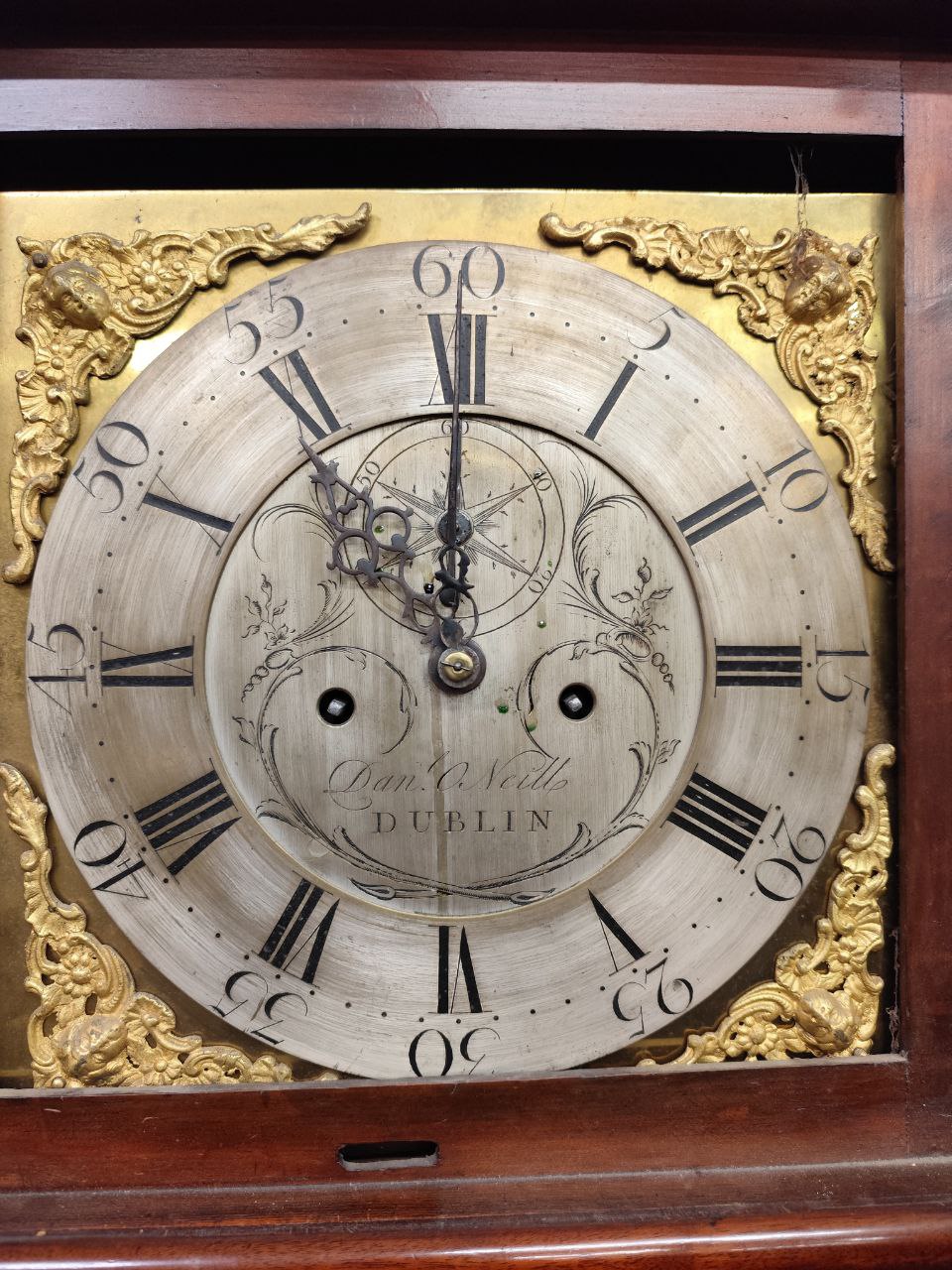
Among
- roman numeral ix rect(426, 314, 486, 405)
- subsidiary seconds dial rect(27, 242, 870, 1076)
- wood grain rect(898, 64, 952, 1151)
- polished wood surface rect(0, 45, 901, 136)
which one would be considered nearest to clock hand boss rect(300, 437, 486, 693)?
subsidiary seconds dial rect(27, 242, 870, 1076)

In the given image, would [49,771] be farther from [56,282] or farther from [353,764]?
[56,282]

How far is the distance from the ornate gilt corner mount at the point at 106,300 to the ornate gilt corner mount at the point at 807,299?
0.32 m

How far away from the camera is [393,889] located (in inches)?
41.0

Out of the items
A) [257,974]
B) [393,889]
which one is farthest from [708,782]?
[257,974]

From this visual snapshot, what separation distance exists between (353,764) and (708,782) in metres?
0.39

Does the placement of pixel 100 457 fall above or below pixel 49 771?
above

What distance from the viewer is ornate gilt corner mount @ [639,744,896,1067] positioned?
1.05 metres

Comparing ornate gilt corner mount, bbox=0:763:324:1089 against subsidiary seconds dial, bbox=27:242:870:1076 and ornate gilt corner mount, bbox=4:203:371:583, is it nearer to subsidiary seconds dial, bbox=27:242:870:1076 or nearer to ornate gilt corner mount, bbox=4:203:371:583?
subsidiary seconds dial, bbox=27:242:870:1076

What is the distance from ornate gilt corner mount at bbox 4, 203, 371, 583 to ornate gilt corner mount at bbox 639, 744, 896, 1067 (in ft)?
2.84

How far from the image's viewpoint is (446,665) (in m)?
1.03

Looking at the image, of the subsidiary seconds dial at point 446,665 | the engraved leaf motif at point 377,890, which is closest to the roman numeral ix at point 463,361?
the subsidiary seconds dial at point 446,665

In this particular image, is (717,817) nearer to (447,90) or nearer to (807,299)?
(807,299)

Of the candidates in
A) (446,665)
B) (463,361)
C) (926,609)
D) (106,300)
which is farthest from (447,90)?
(926,609)

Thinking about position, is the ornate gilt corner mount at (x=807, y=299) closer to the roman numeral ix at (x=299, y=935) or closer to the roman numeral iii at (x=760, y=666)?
the roman numeral iii at (x=760, y=666)
